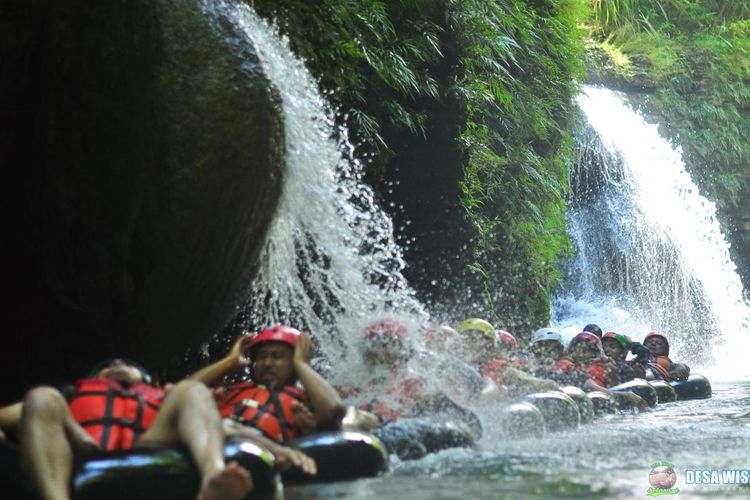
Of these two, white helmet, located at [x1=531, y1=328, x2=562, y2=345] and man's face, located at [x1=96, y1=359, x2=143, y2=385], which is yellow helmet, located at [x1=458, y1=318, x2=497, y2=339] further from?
man's face, located at [x1=96, y1=359, x2=143, y2=385]

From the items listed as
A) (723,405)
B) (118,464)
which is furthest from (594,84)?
(118,464)

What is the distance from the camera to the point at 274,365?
489cm

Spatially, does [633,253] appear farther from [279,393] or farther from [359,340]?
[279,393]

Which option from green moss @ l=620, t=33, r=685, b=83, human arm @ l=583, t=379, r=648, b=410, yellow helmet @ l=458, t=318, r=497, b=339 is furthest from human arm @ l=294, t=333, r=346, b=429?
green moss @ l=620, t=33, r=685, b=83

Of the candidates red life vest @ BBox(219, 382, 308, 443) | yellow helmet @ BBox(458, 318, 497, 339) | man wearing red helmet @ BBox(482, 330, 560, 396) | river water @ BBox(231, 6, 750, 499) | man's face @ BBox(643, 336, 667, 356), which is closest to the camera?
river water @ BBox(231, 6, 750, 499)

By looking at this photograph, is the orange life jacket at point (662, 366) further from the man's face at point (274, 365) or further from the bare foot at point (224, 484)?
the bare foot at point (224, 484)

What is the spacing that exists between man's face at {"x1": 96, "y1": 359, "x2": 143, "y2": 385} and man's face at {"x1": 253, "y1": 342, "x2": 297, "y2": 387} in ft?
2.77

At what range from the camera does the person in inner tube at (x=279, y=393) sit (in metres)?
4.54

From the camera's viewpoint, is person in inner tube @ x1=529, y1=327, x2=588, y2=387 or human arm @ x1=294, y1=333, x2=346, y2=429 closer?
human arm @ x1=294, y1=333, x2=346, y2=429

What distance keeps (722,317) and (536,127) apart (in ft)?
35.0

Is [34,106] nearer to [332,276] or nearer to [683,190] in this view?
[332,276]

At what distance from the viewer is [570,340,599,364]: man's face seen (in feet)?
33.9

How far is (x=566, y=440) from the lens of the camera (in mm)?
5875

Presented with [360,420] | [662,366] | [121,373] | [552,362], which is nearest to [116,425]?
[121,373]
